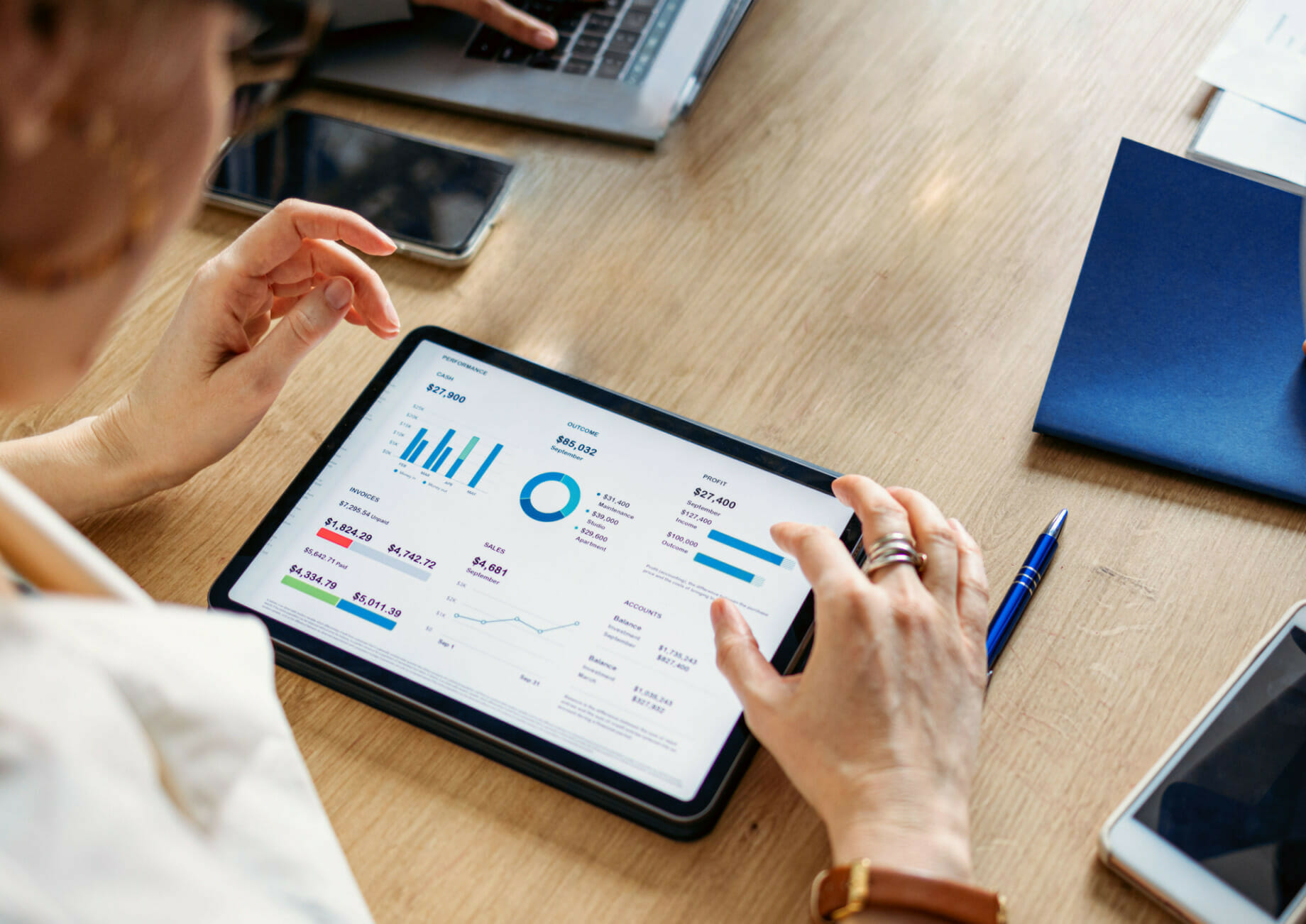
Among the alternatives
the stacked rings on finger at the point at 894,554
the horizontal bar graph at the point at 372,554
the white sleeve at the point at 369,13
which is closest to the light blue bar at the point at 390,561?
the horizontal bar graph at the point at 372,554

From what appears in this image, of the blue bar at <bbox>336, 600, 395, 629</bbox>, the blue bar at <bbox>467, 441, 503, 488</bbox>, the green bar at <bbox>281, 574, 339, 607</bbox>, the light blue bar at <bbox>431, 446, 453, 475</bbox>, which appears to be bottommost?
the green bar at <bbox>281, 574, 339, 607</bbox>

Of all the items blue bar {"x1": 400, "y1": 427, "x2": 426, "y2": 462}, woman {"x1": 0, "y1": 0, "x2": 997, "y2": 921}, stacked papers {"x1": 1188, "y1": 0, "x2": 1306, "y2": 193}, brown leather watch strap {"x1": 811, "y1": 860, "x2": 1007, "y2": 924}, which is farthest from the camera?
stacked papers {"x1": 1188, "y1": 0, "x2": 1306, "y2": 193}

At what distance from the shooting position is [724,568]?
597 millimetres

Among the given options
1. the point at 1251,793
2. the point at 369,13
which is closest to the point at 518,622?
the point at 1251,793

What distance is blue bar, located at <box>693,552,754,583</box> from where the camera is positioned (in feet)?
1.95

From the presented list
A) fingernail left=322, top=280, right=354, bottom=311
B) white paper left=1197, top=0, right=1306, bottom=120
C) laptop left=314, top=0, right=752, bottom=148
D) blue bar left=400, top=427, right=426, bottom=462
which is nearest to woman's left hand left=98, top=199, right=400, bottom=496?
fingernail left=322, top=280, right=354, bottom=311

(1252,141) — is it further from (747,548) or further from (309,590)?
(309,590)

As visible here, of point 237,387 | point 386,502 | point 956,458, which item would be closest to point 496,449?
point 386,502

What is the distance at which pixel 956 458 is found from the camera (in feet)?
2.18

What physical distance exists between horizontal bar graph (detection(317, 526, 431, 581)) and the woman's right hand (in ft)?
0.67

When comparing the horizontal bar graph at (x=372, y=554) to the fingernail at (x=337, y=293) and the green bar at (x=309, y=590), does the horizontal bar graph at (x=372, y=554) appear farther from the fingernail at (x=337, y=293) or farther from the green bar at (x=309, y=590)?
the fingernail at (x=337, y=293)

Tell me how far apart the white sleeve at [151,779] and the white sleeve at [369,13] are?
27.1 inches

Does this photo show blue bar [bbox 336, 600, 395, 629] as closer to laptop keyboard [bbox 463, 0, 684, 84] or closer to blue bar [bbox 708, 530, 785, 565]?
blue bar [bbox 708, 530, 785, 565]

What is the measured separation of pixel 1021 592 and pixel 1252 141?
1.59 feet
